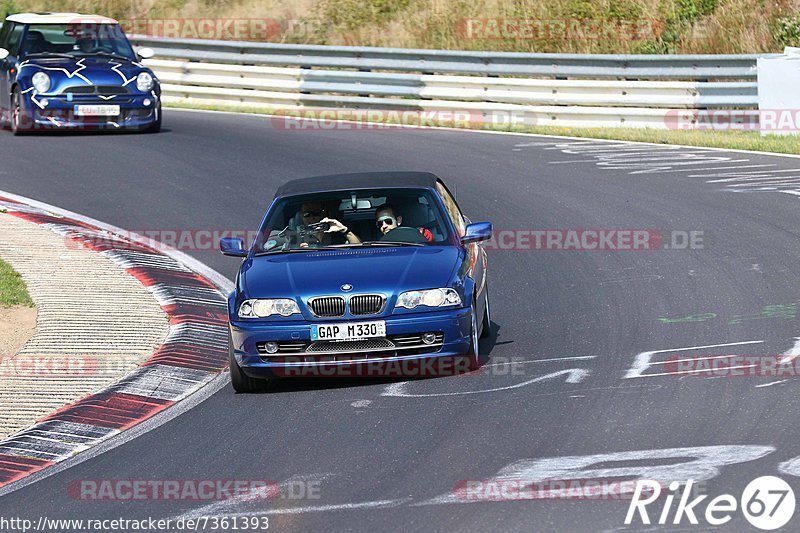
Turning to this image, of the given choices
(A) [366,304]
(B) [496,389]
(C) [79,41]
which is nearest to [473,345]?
(B) [496,389]

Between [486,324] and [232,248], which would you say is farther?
[486,324]

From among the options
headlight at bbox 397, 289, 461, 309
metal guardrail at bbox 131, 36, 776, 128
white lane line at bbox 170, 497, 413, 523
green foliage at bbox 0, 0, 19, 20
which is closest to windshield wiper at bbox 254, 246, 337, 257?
headlight at bbox 397, 289, 461, 309

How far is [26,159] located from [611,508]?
14949mm

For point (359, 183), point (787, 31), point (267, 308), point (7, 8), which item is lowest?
point (267, 308)

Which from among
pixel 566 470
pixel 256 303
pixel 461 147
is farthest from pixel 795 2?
pixel 566 470

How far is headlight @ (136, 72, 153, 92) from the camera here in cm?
2125

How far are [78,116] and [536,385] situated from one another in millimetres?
13818

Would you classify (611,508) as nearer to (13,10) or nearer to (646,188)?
(646,188)

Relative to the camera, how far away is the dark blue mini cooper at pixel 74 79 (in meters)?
21.0

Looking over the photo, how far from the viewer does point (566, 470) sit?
7.19 meters

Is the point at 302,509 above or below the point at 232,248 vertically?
below

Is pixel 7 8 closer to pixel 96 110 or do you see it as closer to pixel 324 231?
pixel 96 110

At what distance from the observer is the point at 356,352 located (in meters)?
9.28

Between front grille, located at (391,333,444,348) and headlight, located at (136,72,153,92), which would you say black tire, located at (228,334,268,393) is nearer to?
front grille, located at (391,333,444,348)
